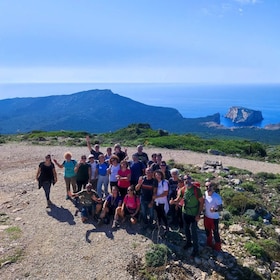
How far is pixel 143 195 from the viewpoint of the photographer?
30.8ft

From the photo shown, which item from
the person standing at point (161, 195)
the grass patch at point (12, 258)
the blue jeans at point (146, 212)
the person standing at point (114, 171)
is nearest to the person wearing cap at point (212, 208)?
the person standing at point (161, 195)

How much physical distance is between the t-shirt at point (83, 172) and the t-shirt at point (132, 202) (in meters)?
2.18

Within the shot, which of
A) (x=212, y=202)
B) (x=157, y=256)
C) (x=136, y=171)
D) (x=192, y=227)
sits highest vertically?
(x=136, y=171)

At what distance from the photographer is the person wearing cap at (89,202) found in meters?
10.2

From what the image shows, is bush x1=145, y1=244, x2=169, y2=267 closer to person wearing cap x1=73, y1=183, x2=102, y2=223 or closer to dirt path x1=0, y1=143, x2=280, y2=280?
dirt path x1=0, y1=143, x2=280, y2=280

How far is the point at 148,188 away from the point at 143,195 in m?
0.36

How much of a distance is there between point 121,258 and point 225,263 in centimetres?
284

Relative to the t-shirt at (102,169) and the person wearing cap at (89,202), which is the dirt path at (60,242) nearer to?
the person wearing cap at (89,202)

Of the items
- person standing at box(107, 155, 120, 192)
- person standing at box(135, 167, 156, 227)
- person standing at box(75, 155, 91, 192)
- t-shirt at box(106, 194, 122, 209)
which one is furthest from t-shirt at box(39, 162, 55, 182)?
person standing at box(135, 167, 156, 227)

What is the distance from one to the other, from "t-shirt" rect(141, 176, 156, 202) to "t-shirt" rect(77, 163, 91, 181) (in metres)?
2.80

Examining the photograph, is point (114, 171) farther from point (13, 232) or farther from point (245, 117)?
point (245, 117)

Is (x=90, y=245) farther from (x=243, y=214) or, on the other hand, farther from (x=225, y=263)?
(x=243, y=214)

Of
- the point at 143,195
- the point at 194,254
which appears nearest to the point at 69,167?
the point at 143,195

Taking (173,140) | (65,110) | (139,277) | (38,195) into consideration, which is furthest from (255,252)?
(65,110)
